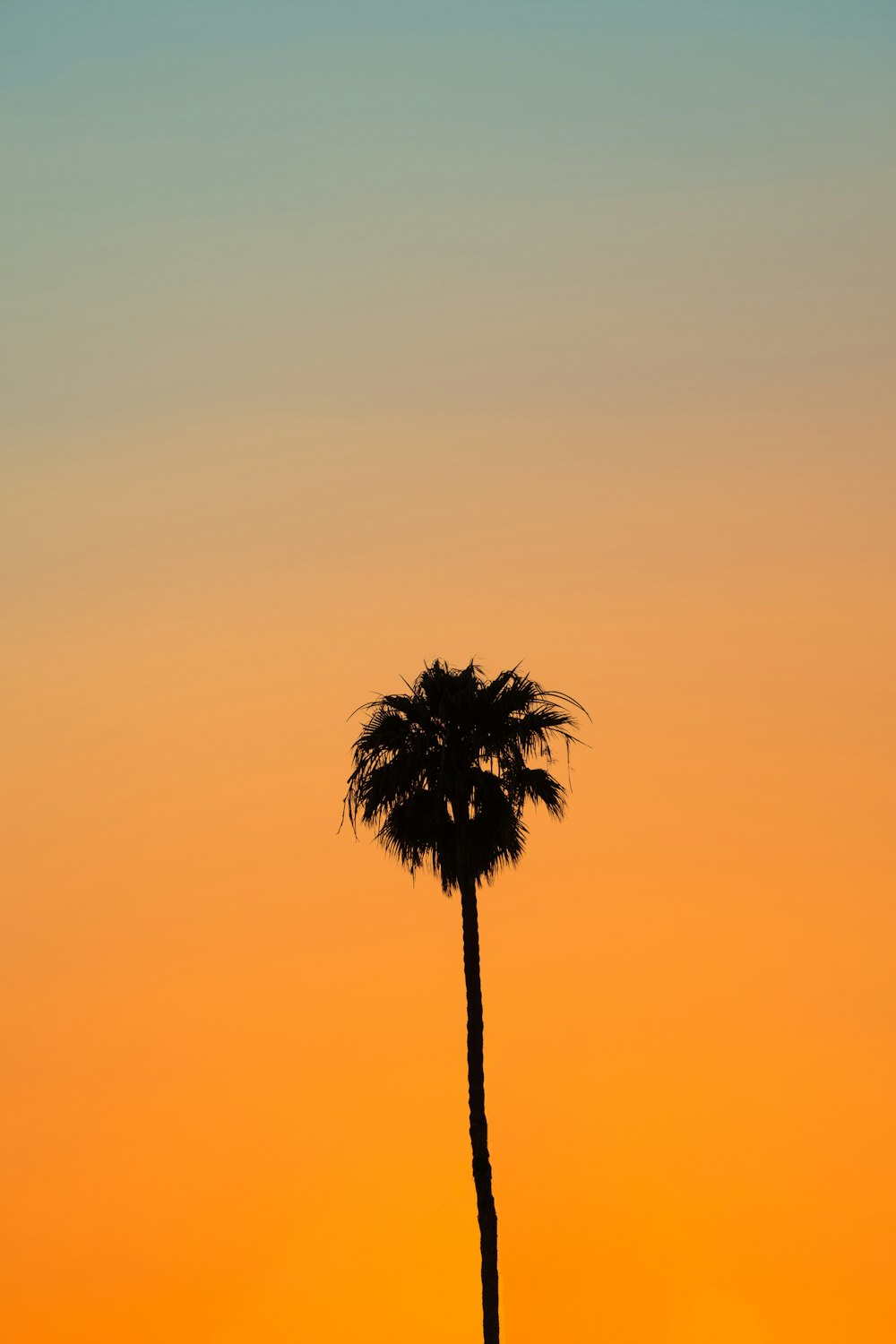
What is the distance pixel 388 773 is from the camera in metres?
48.6

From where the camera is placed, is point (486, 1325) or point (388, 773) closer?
point (486, 1325)

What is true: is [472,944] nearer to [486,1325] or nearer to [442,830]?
[442,830]

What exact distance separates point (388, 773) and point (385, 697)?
1.66 metres

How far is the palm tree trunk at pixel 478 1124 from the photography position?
45344mm

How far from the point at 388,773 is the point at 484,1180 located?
876 centimetres

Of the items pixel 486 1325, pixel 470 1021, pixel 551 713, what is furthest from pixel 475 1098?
pixel 551 713

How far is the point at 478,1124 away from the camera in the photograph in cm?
4622

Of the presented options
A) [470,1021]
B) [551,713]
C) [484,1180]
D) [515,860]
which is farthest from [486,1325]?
[551,713]

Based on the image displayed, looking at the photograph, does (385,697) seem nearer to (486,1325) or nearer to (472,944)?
(472,944)

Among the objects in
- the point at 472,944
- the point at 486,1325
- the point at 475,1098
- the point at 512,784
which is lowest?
the point at 486,1325

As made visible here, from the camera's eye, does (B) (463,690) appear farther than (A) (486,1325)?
Yes

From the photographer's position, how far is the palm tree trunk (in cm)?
4534

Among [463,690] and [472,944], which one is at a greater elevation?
[463,690]

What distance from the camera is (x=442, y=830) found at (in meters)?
48.3
